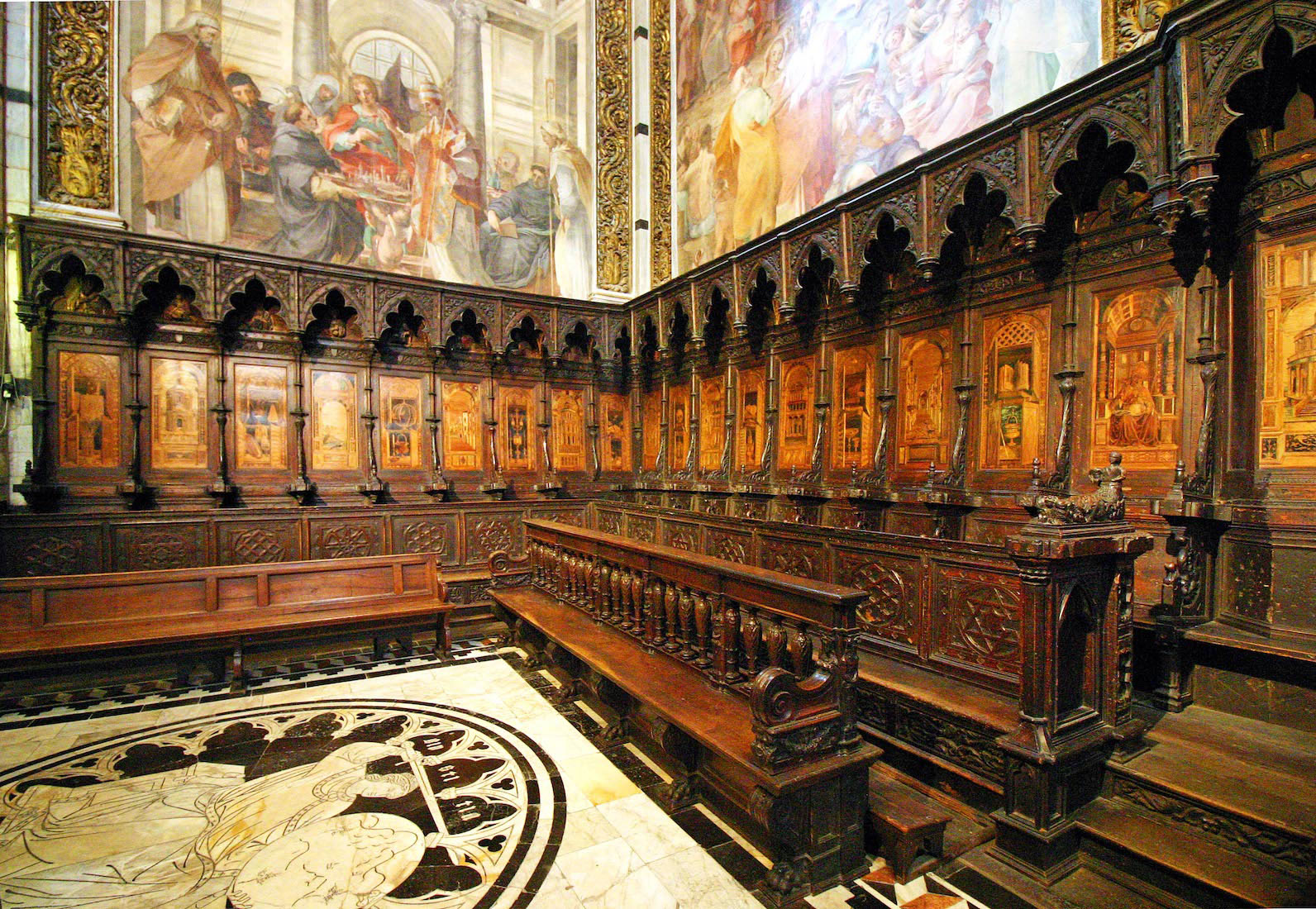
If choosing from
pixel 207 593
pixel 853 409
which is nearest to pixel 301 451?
pixel 207 593

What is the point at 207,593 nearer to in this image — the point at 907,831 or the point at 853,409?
the point at 907,831

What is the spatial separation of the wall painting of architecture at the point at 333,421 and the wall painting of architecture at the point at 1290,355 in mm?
9565

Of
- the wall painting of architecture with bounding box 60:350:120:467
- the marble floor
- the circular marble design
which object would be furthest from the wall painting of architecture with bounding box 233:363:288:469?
the circular marble design

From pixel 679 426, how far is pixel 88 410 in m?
7.78

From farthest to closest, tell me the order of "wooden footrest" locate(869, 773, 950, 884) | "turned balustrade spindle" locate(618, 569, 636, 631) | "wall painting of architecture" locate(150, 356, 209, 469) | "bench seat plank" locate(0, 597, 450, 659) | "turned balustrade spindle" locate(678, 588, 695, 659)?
"wall painting of architecture" locate(150, 356, 209, 469) < "bench seat plank" locate(0, 597, 450, 659) < "turned balustrade spindle" locate(618, 569, 636, 631) < "turned balustrade spindle" locate(678, 588, 695, 659) < "wooden footrest" locate(869, 773, 950, 884)

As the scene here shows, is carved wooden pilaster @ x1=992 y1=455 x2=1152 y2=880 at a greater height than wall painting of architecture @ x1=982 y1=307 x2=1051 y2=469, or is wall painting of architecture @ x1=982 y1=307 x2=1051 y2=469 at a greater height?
wall painting of architecture @ x1=982 y1=307 x2=1051 y2=469

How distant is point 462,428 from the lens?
932 centimetres

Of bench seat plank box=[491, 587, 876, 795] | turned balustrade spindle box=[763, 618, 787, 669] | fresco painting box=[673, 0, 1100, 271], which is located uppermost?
fresco painting box=[673, 0, 1100, 271]

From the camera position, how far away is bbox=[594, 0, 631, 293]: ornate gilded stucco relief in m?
11.1

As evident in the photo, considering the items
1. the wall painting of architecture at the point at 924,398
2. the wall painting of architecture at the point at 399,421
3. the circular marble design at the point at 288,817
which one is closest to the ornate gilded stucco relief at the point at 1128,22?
the wall painting of architecture at the point at 924,398

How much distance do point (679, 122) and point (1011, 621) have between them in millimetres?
10162

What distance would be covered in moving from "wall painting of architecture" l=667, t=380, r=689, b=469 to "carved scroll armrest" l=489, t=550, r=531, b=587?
3.39 m

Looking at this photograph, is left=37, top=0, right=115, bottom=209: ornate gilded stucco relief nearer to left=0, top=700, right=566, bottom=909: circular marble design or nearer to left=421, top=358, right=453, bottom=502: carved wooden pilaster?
left=421, top=358, right=453, bottom=502: carved wooden pilaster

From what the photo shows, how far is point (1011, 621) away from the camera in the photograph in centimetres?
340
